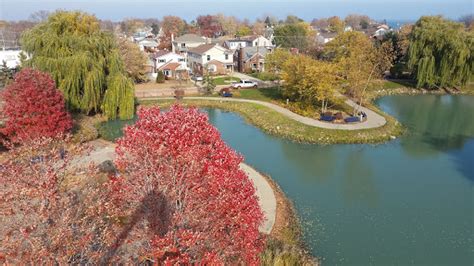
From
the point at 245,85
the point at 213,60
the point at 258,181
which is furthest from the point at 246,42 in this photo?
the point at 258,181

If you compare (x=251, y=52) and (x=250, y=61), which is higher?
(x=251, y=52)

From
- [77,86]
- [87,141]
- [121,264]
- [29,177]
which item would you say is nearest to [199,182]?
[121,264]

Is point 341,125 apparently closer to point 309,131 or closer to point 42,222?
point 309,131

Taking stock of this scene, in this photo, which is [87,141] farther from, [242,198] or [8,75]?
[8,75]

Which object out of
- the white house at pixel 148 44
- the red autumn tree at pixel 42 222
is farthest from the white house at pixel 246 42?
the red autumn tree at pixel 42 222

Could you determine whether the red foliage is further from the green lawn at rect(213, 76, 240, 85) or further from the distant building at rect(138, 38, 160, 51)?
the green lawn at rect(213, 76, 240, 85)
